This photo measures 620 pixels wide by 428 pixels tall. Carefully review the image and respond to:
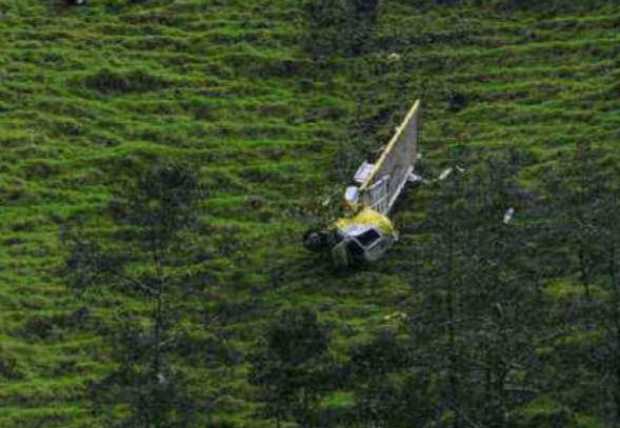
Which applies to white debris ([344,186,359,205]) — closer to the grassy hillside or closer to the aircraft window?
the aircraft window

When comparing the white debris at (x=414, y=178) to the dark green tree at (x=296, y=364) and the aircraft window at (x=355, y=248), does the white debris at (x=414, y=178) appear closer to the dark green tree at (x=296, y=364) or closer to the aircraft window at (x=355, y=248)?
the aircraft window at (x=355, y=248)

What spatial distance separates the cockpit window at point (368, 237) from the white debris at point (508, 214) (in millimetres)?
4217

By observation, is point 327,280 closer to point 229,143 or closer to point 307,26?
point 229,143

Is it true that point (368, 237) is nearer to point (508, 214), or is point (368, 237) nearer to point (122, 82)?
point (508, 214)

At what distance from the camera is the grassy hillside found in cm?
4622

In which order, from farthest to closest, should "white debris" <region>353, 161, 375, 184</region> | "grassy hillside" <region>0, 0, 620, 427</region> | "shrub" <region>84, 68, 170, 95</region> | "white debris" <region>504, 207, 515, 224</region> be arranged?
"shrub" <region>84, 68, 170, 95</region>, "white debris" <region>353, 161, 375, 184</region>, "white debris" <region>504, 207, 515, 224</region>, "grassy hillside" <region>0, 0, 620, 427</region>

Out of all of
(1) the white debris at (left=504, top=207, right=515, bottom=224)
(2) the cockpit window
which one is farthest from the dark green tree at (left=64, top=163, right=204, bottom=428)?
(1) the white debris at (left=504, top=207, right=515, bottom=224)

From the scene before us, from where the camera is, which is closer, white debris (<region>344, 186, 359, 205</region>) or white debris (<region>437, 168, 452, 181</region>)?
white debris (<region>344, 186, 359, 205</region>)

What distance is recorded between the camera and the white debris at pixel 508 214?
1929 inches

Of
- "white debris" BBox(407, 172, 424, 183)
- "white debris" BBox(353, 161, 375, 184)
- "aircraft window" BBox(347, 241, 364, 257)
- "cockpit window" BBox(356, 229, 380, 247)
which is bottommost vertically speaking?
"white debris" BBox(407, 172, 424, 183)

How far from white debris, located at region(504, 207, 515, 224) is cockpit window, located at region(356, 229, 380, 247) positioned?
4217 millimetres

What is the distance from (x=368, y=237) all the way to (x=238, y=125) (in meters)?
11.3

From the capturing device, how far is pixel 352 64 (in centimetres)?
6181

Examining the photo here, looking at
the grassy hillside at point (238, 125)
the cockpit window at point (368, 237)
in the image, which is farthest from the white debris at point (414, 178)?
the cockpit window at point (368, 237)
